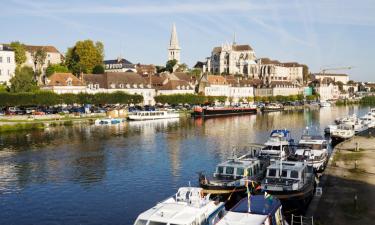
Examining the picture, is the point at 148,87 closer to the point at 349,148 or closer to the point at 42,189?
the point at 349,148

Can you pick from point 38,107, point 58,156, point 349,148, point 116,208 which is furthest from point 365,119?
point 38,107

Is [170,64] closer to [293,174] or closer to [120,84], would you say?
[120,84]

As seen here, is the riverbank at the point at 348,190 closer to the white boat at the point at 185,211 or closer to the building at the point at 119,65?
the white boat at the point at 185,211

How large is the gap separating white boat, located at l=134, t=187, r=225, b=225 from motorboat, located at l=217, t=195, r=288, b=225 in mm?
1484

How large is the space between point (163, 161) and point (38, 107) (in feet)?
201

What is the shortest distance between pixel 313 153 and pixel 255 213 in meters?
21.6

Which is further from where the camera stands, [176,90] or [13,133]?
[176,90]

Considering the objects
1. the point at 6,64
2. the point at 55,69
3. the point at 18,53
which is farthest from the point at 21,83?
the point at 55,69

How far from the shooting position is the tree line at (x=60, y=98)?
293 ft

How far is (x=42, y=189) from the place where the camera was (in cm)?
3416

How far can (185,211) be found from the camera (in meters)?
21.2

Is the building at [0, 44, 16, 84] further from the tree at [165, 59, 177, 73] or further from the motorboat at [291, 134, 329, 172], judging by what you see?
the motorboat at [291, 134, 329, 172]

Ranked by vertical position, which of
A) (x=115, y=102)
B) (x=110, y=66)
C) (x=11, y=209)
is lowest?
(x=11, y=209)

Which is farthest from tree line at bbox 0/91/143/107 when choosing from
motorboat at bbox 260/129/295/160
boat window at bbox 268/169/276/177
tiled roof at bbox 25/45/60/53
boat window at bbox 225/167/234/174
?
boat window at bbox 268/169/276/177
